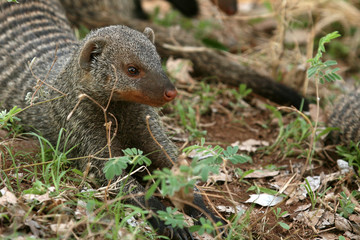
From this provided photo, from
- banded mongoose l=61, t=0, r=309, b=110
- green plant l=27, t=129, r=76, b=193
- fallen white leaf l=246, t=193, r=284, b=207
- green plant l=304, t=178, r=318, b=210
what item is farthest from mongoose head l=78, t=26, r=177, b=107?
banded mongoose l=61, t=0, r=309, b=110

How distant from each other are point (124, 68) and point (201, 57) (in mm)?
2244

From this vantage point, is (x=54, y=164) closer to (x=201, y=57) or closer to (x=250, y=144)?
(x=250, y=144)

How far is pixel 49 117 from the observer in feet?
11.5

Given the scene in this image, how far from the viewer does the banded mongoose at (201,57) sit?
464 centimetres

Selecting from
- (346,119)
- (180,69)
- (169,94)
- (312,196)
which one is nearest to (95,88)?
(169,94)

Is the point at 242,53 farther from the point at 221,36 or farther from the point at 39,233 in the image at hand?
the point at 39,233

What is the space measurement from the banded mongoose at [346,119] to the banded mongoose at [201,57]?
355 mm

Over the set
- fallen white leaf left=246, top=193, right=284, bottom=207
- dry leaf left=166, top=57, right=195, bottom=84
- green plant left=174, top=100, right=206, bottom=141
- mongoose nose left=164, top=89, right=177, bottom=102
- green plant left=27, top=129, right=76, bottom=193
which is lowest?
fallen white leaf left=246, top=193, right=284, bottom=207

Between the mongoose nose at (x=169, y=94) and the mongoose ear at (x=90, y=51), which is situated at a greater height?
the mongoose ear at (x=90, y=51)

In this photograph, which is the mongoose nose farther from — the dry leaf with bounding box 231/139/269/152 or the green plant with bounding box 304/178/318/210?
the dry leaf with bounding box 231/139/269/152

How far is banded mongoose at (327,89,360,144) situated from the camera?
3898 mm

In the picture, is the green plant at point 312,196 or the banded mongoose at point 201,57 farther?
the banded mongoose at point 201,57

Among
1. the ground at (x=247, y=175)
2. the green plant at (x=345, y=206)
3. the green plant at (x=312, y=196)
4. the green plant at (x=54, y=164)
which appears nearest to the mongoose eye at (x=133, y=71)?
the green plant at (x=54, y=164)

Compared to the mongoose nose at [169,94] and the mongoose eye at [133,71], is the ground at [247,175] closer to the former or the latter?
the mongoose nose at [169,94]
